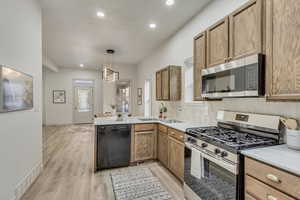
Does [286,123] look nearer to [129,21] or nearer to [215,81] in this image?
[215,81]

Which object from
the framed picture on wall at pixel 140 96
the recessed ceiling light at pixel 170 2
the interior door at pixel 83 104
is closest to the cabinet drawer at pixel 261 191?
the recessed ceiling light at pixel 170 2

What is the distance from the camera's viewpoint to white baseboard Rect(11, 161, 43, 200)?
6.90 ft

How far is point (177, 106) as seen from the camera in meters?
3.83

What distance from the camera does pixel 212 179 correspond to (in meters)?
1.70

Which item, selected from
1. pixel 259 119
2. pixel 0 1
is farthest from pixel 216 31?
pixel 0 1

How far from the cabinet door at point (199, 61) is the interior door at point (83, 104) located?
7.26m

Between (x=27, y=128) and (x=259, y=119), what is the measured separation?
10.4ft

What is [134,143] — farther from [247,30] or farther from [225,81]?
[247,30]

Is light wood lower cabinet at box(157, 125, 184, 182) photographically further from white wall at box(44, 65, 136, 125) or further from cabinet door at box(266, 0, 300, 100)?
white wall at box(44, 65, 136, 125)

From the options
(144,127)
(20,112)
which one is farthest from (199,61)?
(20,112)

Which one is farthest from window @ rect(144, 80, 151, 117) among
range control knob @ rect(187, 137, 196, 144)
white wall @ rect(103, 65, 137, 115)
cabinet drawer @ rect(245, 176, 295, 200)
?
cabinet drawer @ rect(245, 176, 295, 200)

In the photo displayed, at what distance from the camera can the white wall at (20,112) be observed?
1815 millimetres

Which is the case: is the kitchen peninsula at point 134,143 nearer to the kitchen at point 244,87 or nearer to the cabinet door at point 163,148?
the cabinet door at point 163,148

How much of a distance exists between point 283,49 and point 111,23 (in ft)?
10.3
